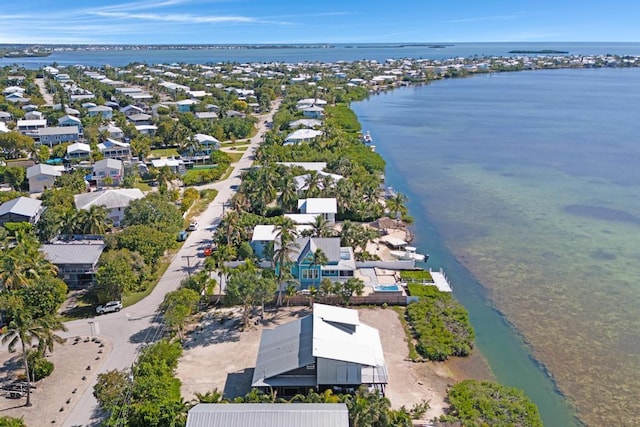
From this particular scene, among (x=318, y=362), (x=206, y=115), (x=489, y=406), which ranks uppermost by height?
(x=206, y=115)

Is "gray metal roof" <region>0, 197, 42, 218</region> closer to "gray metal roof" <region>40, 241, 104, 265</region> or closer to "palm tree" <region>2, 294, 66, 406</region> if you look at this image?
"gray metal roof" <region>40, 241, 104, 265</region>

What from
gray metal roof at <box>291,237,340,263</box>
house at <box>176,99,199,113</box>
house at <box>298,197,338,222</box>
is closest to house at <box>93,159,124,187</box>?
house at <box>298,197,338,222</box>

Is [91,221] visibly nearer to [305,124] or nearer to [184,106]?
[305,124]

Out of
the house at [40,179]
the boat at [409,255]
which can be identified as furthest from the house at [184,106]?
the boat at [409,255]

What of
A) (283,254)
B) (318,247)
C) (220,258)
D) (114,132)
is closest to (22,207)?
(220,258)

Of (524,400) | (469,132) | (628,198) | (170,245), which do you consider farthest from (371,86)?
(524,400)
